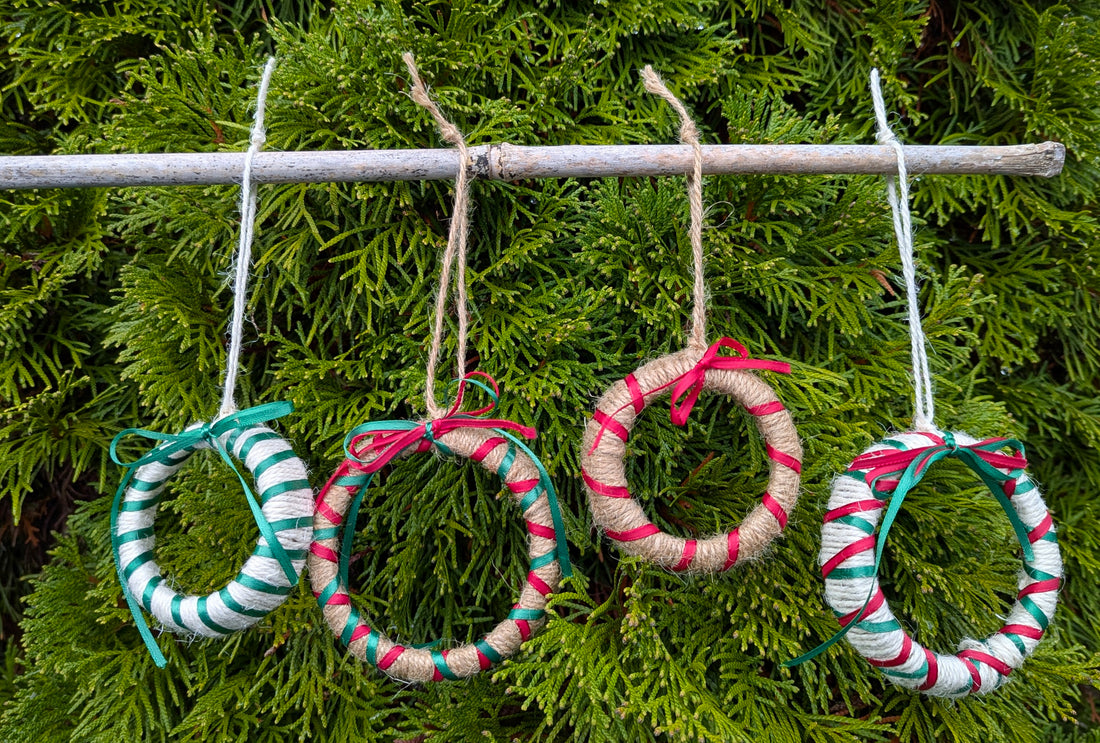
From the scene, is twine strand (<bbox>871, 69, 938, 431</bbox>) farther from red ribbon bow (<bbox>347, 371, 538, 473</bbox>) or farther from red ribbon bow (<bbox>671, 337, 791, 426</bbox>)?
red ribbon bow (<bbox>347, 371, 538, 473</bbox>)

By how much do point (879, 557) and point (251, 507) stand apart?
0.96 m

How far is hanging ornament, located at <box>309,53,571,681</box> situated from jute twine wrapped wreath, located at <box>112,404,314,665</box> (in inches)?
2.4

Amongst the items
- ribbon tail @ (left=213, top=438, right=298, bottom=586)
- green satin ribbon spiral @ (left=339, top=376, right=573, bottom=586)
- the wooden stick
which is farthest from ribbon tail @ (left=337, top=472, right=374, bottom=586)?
the wooden stick

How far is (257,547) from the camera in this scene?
1.05 m

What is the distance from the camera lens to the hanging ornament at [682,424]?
41.7 inches

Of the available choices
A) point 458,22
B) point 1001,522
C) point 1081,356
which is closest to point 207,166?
point 458,22

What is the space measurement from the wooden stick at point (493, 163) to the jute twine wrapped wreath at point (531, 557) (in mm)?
419

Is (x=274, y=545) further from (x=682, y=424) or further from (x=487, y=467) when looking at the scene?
(x=682, y=424)

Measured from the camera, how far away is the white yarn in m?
1.02

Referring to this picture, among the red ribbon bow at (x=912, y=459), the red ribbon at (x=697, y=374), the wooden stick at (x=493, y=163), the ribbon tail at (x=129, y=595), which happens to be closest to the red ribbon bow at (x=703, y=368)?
the red ribbon at (x=697, y=374)

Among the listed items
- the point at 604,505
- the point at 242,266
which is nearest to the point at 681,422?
the point at 604,505

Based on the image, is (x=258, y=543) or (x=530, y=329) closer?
(x=258, y=543)

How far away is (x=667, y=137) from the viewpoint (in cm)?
147

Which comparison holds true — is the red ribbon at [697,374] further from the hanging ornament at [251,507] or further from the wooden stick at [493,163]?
the hanging ornament at [251,507]
